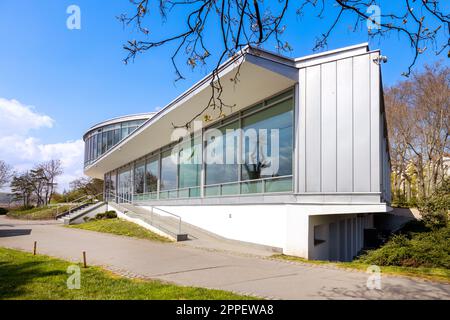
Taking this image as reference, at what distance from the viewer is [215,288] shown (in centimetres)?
616

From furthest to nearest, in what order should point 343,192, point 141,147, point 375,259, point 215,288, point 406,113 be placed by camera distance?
point 406,113 < point 141,147 < point 343,192 < point 375,259 < point 215,288

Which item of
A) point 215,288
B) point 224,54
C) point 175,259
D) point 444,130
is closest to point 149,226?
point 175,259

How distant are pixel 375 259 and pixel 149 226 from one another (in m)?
10.3

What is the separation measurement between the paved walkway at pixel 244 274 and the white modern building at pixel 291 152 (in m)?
2.21

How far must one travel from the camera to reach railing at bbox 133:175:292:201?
470 inches

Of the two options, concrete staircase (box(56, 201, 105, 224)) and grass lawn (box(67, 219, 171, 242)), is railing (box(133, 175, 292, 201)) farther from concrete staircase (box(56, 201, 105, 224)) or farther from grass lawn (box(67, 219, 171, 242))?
concrete staircase (box(56, 201, 105, 224))

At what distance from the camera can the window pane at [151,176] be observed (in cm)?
2425

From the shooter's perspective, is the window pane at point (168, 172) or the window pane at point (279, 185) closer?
the window pane at point (279, 185)

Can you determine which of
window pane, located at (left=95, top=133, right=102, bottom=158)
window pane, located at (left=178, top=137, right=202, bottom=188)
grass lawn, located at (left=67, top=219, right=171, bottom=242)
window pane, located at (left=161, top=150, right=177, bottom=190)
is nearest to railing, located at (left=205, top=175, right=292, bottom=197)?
window pane, located at (left=178, top=137, right=202, bottom=188)

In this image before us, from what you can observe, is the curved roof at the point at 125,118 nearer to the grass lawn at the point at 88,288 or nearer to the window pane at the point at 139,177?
the window pane at the point at 139,177

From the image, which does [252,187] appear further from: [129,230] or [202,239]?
[129,230]

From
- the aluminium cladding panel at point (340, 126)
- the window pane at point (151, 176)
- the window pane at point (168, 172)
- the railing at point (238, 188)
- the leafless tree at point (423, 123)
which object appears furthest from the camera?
the leafless tree at point (423, 123)

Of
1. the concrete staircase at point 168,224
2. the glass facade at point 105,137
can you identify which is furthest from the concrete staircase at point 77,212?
the glass facade at point 105,137

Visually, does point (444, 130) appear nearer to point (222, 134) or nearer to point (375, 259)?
point (222, 134)
